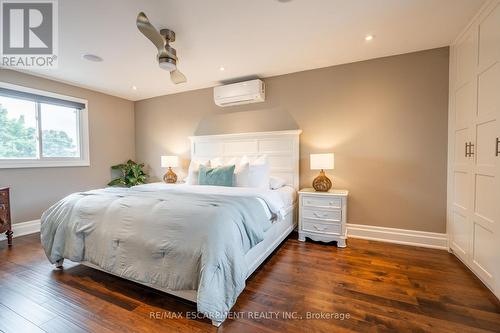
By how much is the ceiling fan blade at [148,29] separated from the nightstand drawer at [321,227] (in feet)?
8.91

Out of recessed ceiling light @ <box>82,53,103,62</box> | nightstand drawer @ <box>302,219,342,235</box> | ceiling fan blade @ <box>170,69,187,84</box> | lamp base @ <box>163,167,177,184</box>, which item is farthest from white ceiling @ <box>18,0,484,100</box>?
nightstand drawer @ <box>302,219,342,235</box>

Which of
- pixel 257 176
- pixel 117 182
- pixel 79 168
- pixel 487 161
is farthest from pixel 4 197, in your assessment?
pixel 487 161

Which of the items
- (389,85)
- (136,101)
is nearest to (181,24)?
(389,85)

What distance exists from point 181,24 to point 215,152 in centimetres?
217

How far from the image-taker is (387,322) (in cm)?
147

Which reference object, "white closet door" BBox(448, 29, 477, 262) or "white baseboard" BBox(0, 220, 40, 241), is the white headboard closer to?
"white closet door" BBox(448, 29, 477, 262)

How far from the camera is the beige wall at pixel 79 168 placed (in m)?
3.26

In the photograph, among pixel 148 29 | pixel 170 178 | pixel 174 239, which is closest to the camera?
pixel 174 239

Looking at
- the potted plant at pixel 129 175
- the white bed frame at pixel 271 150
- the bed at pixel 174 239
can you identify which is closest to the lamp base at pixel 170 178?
the white bed frame at pixel 271 150

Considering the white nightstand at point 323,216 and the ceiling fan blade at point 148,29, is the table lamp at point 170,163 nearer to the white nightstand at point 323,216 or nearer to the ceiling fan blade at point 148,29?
the ceiling fan blade at point 148,29

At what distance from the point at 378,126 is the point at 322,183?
3.63 ft

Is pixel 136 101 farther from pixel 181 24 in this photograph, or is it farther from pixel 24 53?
pixel 181 24

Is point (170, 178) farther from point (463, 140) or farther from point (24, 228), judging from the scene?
point (463, 140)

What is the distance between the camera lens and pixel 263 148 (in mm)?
3582
